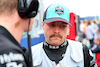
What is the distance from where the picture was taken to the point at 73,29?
4.19 meters

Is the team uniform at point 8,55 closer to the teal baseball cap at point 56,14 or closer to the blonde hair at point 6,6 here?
the blonde hair at point 6,6

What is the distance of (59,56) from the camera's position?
4.98 ft

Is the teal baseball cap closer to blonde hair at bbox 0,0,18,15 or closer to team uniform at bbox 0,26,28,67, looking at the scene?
blonde hair at bbox 0,0,18,15

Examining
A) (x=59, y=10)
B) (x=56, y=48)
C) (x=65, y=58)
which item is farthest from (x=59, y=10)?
(x=65, y=58)

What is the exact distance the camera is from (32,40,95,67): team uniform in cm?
146

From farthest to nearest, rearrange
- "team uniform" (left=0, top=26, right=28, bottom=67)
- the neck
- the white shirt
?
the white shirt → the neck → "team uniform" (left=0, top=26, right=28, bottom=67)

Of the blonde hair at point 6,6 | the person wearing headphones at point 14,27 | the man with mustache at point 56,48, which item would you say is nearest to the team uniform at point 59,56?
the man with mustache at point 56,48

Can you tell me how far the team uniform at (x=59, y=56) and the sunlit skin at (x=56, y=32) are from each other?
70 millimetres

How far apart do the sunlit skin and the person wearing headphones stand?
1.79 ft

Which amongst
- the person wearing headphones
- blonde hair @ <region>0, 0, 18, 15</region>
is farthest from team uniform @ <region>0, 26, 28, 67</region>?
blonde hair @ <region>0, 0, 18, 15</region>

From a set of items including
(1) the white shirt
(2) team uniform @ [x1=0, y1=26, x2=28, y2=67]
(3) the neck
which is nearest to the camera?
(2) team uniform @ [x1=0, y1=26, x2=28, y2=67]

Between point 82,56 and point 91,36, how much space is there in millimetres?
6489

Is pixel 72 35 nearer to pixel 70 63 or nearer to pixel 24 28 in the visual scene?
pixel 70 63

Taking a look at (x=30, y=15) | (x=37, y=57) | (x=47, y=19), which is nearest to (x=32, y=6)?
(x=30, y=15)
